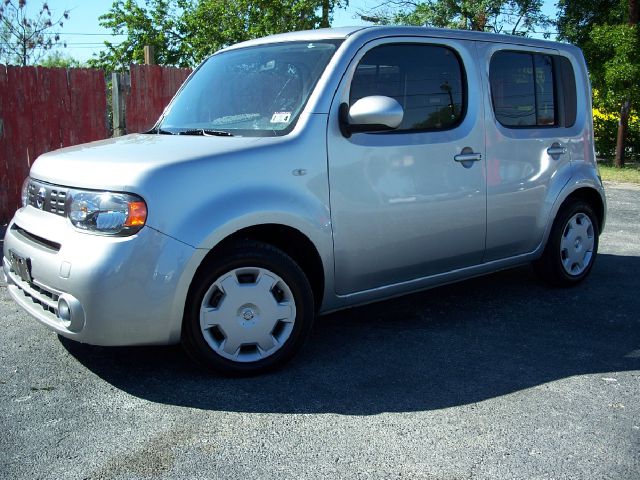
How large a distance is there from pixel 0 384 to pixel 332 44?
2.66 m

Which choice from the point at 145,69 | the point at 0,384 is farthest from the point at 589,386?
the point at 145,69

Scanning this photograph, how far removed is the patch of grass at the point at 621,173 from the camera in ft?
45.9

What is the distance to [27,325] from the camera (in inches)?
181

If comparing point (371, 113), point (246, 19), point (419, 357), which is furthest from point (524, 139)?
point (246, 19)

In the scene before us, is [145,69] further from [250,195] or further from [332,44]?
[250,195]

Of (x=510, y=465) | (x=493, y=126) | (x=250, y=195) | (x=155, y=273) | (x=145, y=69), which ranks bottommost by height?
(x=510, y=465)

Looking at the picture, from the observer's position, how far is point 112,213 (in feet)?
10.7

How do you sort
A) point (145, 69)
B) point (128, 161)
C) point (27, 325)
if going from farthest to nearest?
1. point (145, 69)
2. point (27, 325)
3. point (128, 161)

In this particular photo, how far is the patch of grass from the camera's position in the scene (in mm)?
13995

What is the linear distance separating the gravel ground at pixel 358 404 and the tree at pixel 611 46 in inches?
458

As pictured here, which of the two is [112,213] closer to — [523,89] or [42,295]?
[42,295]

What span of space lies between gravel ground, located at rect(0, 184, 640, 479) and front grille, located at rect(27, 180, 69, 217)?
2.94 feet

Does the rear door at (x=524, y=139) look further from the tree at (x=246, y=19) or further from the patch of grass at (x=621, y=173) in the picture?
the tree at (x=246, y=19)

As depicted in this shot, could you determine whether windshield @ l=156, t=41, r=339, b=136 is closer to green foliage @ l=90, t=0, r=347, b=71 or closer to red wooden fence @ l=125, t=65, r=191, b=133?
red wooden fence @ l=125, t=65, r=191, b=133
